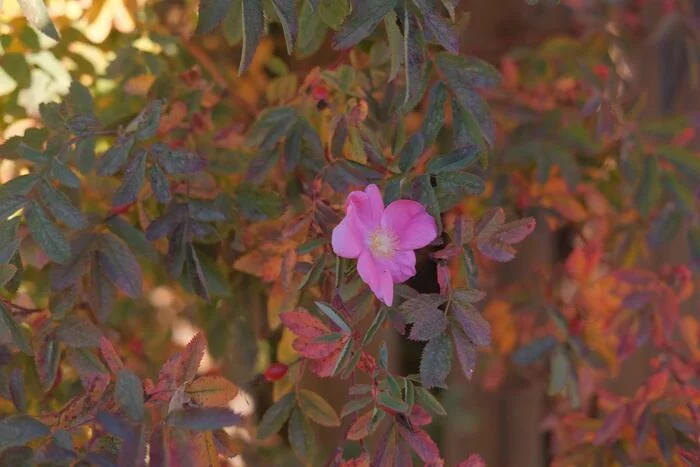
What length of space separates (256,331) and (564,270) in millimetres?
400

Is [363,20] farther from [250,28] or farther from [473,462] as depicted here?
[473,462]

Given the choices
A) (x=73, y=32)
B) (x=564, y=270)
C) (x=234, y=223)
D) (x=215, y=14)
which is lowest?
(x=564, y=270)

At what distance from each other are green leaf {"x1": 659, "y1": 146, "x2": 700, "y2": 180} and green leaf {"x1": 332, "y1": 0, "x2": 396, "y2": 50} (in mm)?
545

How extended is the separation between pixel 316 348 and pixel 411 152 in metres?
0.18

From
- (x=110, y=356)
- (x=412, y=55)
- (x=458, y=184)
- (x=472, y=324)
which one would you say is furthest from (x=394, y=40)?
(x=110, y=356)

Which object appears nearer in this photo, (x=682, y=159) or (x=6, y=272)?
(x=6, y=272)

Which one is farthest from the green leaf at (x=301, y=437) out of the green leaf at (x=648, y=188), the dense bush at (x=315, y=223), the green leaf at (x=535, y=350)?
the green leaf at (x=648, y=188)

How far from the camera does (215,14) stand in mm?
759

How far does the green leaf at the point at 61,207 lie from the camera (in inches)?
31.9

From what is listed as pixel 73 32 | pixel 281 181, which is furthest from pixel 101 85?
pixel 281 181

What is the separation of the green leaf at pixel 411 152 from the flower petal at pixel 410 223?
0.05 meters

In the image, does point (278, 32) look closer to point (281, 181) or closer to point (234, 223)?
point (281, 181)

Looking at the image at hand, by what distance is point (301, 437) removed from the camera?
895 mm

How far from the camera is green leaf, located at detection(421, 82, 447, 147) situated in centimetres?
83
